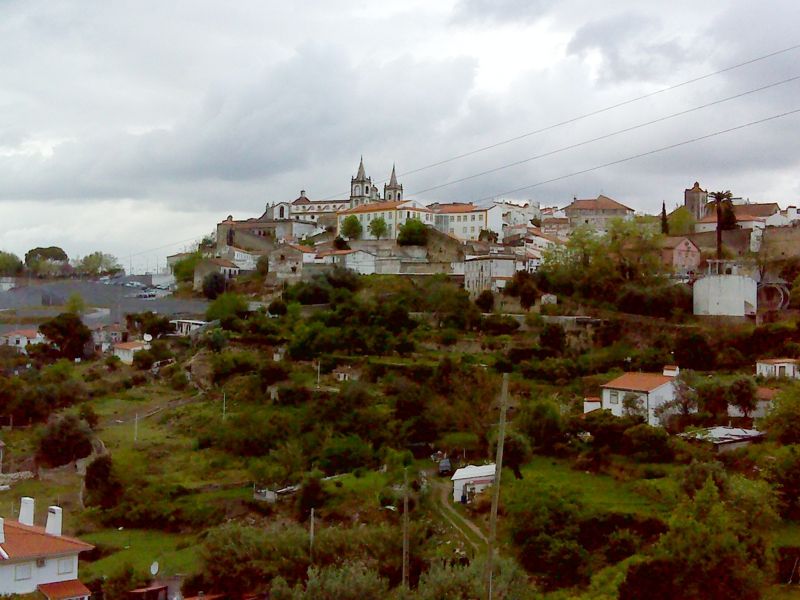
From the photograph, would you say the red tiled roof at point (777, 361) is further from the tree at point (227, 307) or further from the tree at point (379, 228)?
the tree at point (379, 228)

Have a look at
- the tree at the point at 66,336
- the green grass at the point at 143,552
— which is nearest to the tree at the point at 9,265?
the tree at the point at 66,336

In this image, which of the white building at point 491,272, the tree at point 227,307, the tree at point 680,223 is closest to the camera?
the white building at point 491,272

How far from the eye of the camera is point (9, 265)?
225ft

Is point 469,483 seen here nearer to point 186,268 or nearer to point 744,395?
point 744,395

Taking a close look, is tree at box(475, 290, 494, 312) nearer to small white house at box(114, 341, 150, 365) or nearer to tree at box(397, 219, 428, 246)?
tree at box(397, 219, 428, 246)

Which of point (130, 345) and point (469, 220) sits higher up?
point (469, 220)

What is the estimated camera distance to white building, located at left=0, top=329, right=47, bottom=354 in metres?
43.2

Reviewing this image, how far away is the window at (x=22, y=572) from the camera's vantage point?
1510 centimetres

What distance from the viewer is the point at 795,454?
19406 mm

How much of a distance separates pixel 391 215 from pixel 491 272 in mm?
13078

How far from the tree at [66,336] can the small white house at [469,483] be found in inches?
955

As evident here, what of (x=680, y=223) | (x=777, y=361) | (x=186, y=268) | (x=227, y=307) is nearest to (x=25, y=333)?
(x=227, y=307)

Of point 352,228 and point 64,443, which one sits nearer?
point 64,443

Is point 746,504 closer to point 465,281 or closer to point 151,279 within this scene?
point 465,281
